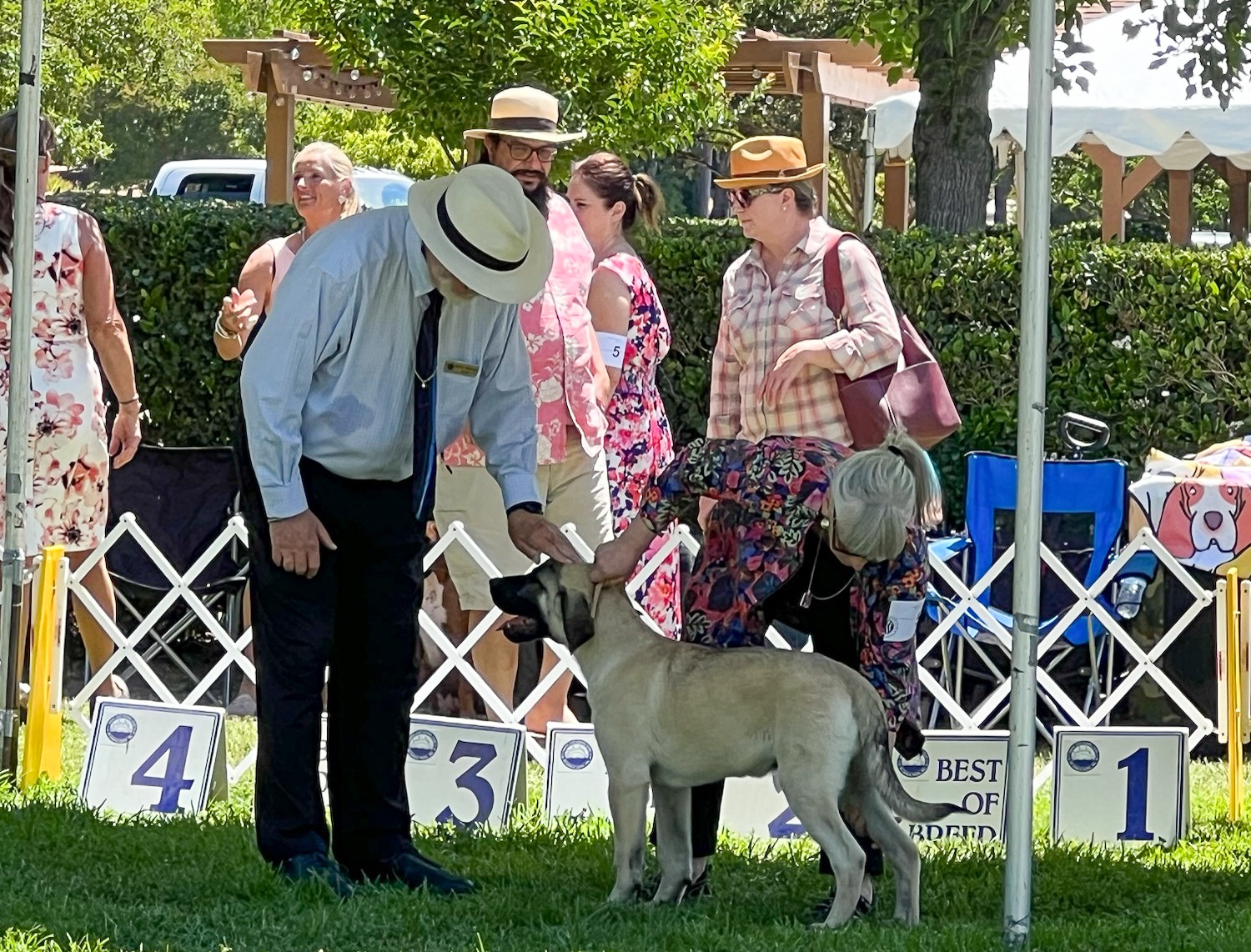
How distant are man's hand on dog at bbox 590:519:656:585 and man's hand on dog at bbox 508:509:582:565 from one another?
10cm

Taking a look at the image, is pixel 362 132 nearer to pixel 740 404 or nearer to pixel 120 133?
pixel 120 133

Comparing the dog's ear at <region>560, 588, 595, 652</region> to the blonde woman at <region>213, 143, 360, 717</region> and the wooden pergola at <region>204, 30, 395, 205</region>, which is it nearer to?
the blonde woman at <region>213, 143, 360, 717</region>

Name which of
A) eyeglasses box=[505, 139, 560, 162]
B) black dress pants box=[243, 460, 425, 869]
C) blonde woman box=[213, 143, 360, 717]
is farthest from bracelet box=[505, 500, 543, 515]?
blonde woman box=[213, 143, 360, 717]

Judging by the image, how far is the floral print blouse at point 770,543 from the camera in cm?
414

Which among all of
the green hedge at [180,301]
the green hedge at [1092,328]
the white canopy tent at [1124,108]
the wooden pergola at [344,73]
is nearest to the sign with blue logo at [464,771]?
the green hedge at [180,301]

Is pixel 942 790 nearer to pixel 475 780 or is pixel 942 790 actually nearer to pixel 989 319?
pixel 475 780

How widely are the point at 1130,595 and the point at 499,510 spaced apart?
7.52ft

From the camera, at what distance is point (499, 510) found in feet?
20.2

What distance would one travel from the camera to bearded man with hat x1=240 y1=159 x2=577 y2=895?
4.18 m

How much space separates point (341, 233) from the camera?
425cm

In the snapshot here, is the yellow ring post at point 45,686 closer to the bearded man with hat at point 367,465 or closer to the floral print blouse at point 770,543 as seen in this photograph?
the bearded man with hat at point 367,465

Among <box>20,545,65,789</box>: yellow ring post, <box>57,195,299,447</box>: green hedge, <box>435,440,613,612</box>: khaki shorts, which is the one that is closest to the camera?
<box>20,545,65,789</box>: yellow ring post

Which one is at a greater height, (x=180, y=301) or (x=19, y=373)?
(x=180, y=301)

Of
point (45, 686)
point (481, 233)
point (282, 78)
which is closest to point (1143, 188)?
point (282, 78)
